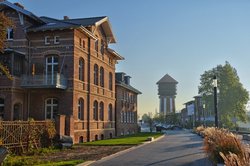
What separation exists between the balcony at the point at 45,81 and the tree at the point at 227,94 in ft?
142

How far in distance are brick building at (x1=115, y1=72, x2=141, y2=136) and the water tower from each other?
3081 inches

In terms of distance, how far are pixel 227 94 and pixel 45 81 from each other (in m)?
47.0

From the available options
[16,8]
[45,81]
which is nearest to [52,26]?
[16,8]

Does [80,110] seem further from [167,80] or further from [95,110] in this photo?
[167,80]

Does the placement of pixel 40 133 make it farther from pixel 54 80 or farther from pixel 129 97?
pixel 129 97

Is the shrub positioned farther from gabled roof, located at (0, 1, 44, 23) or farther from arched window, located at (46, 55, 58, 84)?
gabled roof, located at (0, 1, 44, 23)

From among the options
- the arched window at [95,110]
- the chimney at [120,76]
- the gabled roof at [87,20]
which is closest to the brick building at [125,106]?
the chimney at [120,76]

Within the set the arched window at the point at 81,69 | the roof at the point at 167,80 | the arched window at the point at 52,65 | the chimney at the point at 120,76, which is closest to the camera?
the arched window at the point at 52,65

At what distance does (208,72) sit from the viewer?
236 feet

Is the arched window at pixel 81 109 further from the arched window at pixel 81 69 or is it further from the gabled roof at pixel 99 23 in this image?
the gabled roof at pixel 99 23

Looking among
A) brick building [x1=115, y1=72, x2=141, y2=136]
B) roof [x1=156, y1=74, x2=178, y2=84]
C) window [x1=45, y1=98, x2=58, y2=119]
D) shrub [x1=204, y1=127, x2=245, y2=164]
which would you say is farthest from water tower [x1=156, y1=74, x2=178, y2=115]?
shrub [x1=204, y1=127, x2=245, y2=164]

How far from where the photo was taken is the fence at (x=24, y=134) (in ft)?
62.0

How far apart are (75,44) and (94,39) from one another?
4779 millimetres

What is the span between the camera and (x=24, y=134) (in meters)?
20.4
